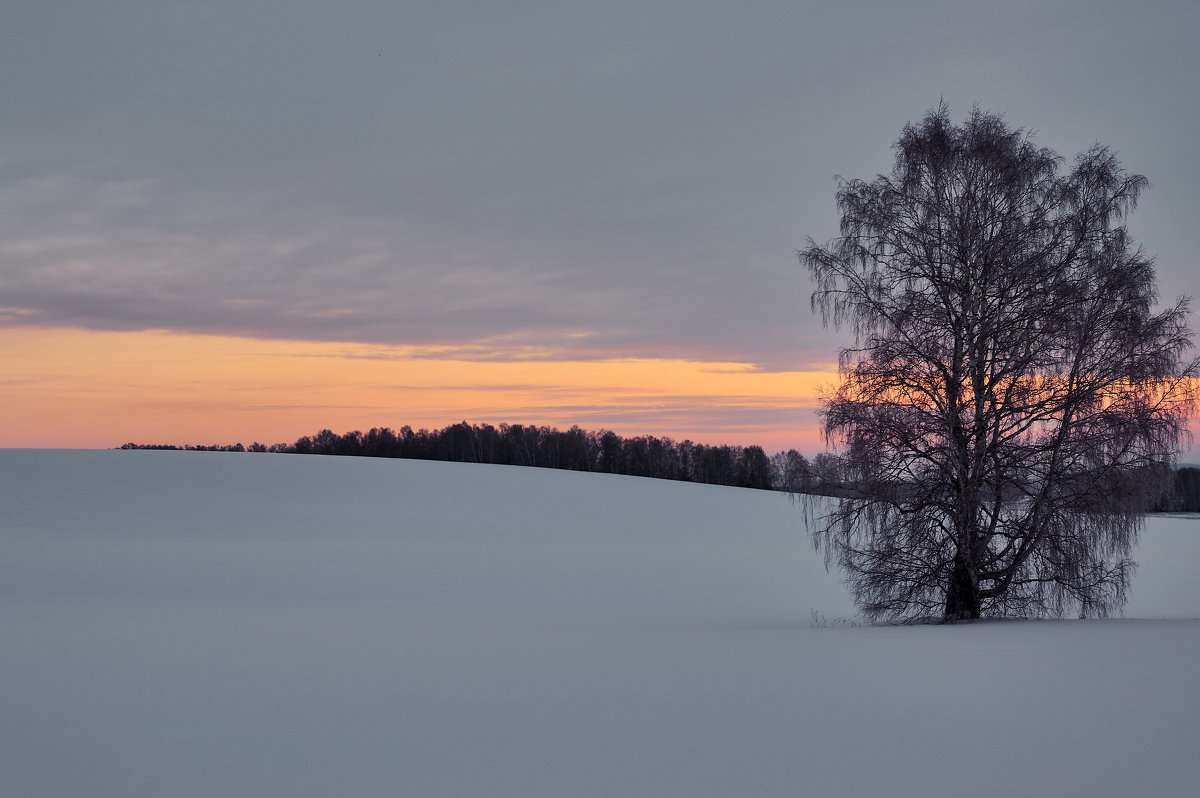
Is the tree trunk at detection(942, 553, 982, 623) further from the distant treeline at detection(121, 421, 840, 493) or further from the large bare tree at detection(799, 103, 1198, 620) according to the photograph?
the distant treeline at detection(121, 421, 840, 493)

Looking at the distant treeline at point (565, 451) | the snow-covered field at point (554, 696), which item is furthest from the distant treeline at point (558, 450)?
the snow-covered field at point (554, 696)

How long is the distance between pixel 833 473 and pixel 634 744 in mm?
8762

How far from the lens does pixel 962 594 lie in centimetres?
1323

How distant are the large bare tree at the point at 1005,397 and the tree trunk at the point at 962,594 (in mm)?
32

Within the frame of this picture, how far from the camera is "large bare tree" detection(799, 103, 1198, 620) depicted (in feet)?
41.7

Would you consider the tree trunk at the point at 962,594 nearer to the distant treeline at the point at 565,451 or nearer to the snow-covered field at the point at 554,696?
the snow-covered field at the point at 554,696

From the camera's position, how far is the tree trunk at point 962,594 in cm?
1309

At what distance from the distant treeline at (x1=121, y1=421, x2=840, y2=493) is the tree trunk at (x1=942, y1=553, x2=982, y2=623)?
6646 centimetres

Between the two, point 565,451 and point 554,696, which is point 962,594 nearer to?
point 554,696

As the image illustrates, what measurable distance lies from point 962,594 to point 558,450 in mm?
75627

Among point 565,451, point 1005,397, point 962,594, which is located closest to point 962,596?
point 962,594

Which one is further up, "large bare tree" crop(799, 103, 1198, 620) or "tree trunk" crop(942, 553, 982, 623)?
"large bare tree" crop(799, 103, 1198, 620)

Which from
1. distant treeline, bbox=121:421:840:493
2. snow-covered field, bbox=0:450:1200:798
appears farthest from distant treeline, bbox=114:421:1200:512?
snow-covered field, bbox=0:450:1200:798

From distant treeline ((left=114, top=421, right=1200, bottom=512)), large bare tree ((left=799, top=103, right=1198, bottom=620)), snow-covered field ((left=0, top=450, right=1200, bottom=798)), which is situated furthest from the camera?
distant treeline ((left=114, top=421, right=1200, bottom=512))
